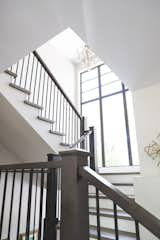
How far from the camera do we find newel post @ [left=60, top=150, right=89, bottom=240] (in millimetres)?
1022

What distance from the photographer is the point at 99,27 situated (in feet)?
6.35

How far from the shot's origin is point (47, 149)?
339cm

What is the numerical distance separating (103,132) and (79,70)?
2757 mm

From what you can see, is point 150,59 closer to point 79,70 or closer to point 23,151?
point 23,151

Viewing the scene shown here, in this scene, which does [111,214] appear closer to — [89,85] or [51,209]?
[51,209]

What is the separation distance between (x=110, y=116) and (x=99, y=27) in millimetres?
3776

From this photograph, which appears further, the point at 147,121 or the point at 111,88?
the point at 111,88

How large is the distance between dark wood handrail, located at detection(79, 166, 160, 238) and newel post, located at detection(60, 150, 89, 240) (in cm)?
7

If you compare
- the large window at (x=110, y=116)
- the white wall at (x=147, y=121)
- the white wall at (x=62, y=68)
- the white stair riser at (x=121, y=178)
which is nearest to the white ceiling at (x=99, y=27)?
the white wall at (x=147, y=121)

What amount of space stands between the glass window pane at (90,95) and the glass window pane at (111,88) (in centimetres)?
28

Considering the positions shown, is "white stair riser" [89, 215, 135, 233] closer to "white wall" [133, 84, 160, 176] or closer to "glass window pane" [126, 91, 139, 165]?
Result: "white wall" [133, 84, 160, 176]

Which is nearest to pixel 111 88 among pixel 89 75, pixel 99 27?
pixel 89 75

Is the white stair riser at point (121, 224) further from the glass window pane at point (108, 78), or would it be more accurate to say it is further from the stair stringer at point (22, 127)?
the glass window pane at point (108, 78)

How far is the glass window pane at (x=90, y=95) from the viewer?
20.4 feet
